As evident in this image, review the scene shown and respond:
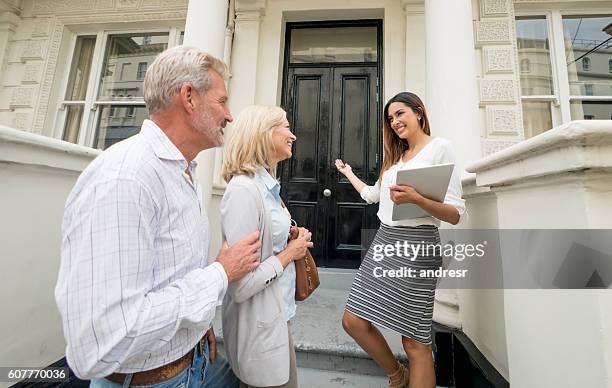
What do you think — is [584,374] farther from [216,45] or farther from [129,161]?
[216,45]

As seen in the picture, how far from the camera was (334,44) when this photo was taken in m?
4.48

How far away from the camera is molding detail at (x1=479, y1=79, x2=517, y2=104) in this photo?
364cm

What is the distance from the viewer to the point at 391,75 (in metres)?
3.98

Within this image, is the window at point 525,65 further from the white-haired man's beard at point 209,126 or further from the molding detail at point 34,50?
the molding detail at point 34,50

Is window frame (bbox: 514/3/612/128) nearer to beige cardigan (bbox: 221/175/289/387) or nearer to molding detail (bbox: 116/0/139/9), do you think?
beige cardigan (bbox: 221/175/289/387)

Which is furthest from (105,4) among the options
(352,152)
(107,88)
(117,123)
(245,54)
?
(352,152)

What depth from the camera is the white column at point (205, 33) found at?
301cm

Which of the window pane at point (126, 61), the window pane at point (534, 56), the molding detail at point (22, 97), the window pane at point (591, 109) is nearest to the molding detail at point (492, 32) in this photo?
the window pane at point (534, 56)

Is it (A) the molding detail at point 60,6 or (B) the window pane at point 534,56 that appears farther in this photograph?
(A) the molding detail at point 60,6

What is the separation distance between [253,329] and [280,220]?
0.45m

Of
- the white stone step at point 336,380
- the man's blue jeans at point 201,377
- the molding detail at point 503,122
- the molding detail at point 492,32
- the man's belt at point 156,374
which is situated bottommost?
the white stone step at point 336,380

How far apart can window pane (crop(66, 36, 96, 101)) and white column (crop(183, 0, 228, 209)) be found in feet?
10.1

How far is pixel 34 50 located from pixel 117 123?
1.75 metres

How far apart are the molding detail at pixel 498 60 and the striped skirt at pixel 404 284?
3.22 m
